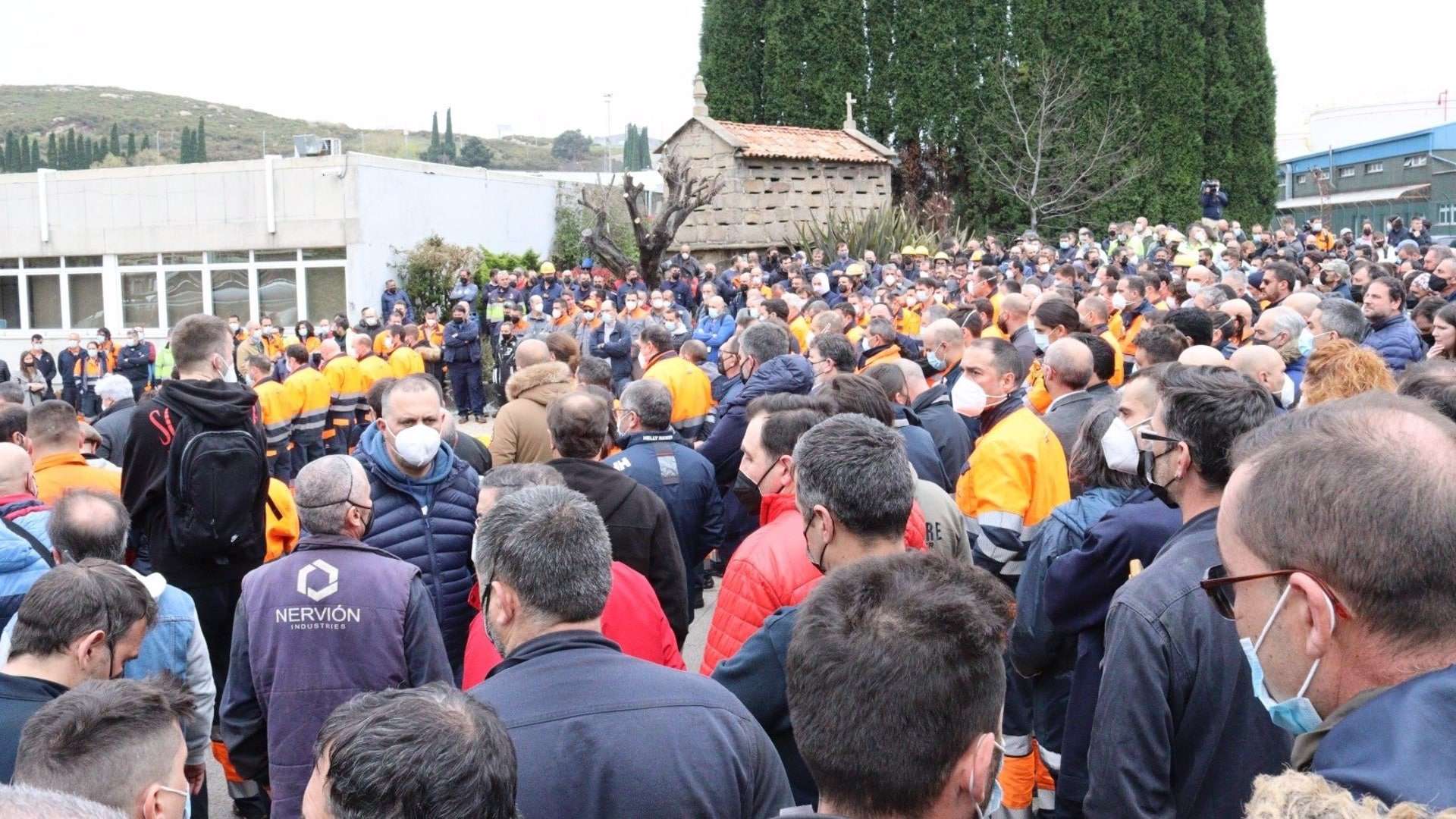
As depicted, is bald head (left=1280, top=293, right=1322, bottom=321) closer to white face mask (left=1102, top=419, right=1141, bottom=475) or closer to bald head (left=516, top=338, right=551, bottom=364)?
white face mask (left=1102, top=419, right=1141, bottom=475)

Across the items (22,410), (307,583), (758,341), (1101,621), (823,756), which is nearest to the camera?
(823,756)

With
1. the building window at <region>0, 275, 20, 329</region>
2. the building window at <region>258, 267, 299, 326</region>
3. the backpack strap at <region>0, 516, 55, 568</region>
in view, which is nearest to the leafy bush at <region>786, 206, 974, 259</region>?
the building window at <region>258, 267, 299, 326</region>

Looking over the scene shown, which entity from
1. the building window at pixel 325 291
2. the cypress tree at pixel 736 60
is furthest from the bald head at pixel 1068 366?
the cypress tree at pixel 736 60

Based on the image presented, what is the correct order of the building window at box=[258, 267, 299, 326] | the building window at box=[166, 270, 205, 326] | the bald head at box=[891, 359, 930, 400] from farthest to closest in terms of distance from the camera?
the building window at box=[166, 270, 205, 326], the building window at box=[258, 267, 299, 326], the bald head at box=[891, 359, 930, 400]

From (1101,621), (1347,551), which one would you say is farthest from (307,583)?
(1347,551)

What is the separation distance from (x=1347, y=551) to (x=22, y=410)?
23.0 feet

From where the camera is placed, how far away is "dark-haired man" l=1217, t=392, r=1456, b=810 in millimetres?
1721

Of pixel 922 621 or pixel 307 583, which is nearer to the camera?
pixel 922 621

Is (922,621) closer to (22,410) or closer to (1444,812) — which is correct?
(1444,812)

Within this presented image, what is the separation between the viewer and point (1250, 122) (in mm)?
40062

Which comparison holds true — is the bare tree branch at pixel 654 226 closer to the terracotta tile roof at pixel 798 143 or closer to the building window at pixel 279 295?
the terracotta tile roof at pixel 798 143

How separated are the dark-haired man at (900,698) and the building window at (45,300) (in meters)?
34.2

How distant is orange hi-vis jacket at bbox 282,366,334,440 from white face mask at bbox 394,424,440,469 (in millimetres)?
8148

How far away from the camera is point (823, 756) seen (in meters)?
2.02
